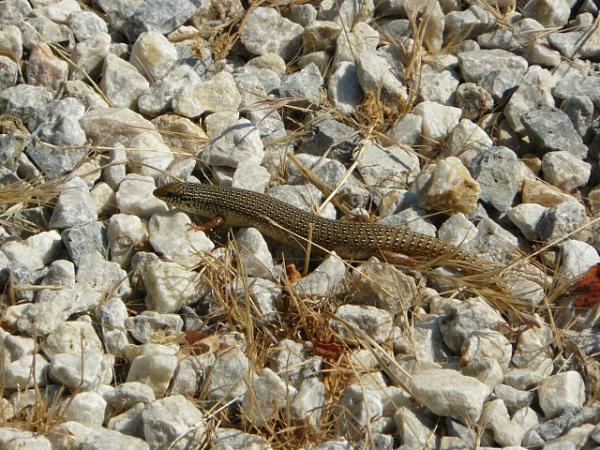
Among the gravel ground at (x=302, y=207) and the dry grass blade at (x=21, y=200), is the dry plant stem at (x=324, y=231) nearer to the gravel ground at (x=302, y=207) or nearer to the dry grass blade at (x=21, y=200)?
the gravel ground at (x=302, y=207)

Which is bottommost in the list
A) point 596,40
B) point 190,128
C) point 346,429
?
point 346,429

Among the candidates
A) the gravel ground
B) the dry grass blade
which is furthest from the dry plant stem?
the dry grass blade

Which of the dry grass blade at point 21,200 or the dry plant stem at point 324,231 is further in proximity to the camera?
the dry grass blade at point 21,200

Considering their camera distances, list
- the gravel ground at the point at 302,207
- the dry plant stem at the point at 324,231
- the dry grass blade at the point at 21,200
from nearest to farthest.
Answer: the gravel ground at the point at 302,207 < the dry plant stem at the point at 324,231 < the dry grass blade at the point at 21,200

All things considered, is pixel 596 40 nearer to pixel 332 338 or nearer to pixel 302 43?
pixel 302 43

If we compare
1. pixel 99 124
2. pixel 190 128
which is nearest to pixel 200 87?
pixel 190 128

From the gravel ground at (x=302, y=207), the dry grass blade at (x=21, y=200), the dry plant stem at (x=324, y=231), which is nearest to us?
the gravel ground at (x=302, y=207)

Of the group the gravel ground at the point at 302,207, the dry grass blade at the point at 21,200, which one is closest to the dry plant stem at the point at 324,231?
the gravel ground at the point at 302,207

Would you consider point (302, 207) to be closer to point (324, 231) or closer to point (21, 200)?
point (324, 231)
